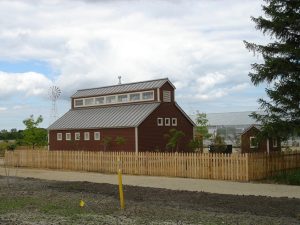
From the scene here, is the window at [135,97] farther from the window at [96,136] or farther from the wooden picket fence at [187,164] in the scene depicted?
the wooden picket fence at [187,164]

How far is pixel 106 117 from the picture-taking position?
1671 inches

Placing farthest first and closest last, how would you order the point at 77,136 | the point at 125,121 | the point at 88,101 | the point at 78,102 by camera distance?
the point at 78,102 < the point at 88,101 < the point at 77,136 < the point at 125,121

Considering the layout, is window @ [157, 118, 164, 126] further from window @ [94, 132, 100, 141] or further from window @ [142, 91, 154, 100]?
window @ [94, 132, 100, 141]

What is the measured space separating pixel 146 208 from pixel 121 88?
→ 3325 centimetres

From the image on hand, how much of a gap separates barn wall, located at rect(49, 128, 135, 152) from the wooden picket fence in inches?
307

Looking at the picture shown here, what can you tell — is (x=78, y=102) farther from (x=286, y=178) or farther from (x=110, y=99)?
(x=286, y=178)

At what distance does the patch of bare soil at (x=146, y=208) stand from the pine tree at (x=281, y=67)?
6983 mm

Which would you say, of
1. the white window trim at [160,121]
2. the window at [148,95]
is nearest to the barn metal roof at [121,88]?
the window at [148,95]

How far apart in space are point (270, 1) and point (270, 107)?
4.77 m

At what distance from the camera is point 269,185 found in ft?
64.5

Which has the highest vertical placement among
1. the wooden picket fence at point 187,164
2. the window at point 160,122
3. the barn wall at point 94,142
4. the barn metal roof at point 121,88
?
the barn metal roof at point 121,88

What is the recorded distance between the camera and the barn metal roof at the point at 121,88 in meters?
41.9

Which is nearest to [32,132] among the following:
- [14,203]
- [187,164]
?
[187,164]

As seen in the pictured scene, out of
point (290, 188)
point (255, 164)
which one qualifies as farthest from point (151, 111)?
point (290, 188)
